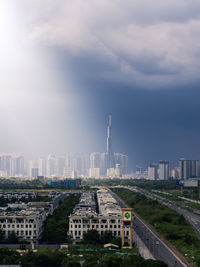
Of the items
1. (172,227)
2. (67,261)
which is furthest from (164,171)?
(67,261)

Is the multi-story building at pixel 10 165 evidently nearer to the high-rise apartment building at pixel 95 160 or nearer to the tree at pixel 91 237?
the high-rise apartment building at pixel 95 160

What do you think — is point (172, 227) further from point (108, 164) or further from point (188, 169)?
point (108, 164)

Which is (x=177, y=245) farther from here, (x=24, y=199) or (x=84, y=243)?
(x=24, y=199)

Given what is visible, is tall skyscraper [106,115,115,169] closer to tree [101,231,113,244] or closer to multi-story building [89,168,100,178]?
multi-story building [89,168,100,178]

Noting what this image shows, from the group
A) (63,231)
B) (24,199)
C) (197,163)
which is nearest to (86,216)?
(63,231)

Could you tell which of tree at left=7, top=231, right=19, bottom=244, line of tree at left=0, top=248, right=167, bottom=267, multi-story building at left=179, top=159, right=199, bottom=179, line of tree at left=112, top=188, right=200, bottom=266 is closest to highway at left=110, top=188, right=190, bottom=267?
line of tree at left=112, top=188, right=200, bottom=266
